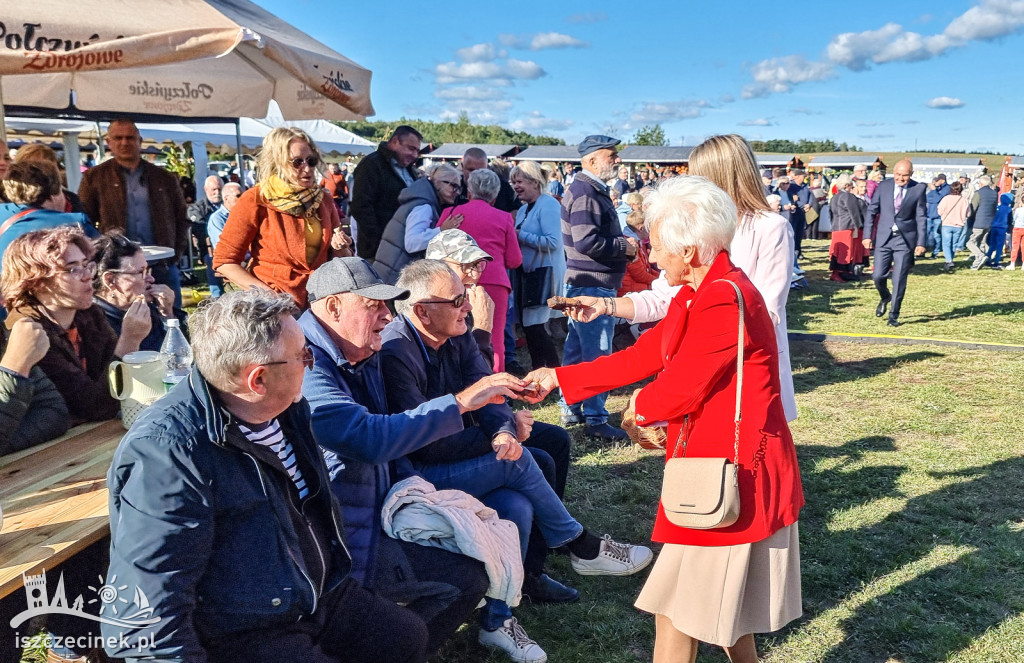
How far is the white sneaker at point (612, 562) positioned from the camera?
364cm

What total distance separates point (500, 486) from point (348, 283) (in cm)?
119

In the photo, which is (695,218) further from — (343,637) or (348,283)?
(343,637)

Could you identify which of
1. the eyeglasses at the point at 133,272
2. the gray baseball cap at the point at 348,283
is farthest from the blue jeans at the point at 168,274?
the gray baseball cap at the point at 348,283

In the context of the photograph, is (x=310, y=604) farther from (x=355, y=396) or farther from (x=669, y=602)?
(x=669, y=602)

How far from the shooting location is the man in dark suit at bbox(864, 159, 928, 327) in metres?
9.35

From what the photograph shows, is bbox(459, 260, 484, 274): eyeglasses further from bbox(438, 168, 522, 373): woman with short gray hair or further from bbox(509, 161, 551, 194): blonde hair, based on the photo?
bbox(509, 161, 551, 194): blonde hair

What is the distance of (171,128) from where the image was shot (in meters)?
17.1

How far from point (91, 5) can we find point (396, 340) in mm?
2448

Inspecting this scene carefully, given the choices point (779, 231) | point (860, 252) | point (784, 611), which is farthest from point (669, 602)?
point (860, 252)

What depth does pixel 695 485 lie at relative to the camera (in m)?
2.28

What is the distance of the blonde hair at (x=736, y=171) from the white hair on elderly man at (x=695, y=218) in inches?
32.3

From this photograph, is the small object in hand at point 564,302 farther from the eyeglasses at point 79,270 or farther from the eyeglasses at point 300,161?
the eyeglasses at point 79,270

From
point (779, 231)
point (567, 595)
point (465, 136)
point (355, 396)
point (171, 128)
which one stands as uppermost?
point (465, 136)

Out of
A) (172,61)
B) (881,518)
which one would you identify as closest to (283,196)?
(172,61)
